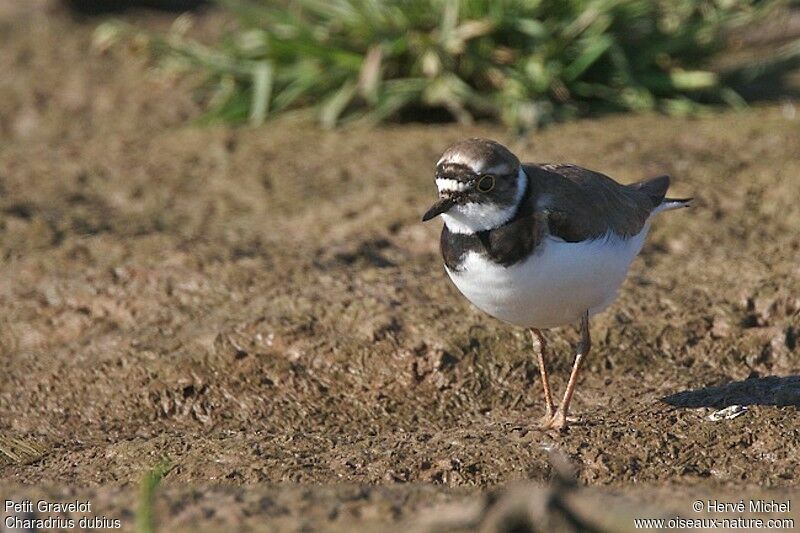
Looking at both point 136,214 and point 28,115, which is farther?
point 28,115

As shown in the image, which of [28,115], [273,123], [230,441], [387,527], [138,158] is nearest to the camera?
[387,527]

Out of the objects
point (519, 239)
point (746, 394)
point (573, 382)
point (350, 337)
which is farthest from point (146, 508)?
point (746, 394)

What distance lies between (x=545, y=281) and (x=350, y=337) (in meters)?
1.32

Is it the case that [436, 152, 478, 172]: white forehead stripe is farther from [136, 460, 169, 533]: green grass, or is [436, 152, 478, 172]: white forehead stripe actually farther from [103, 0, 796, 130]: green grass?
[103, 0, 796, 130]: green grass

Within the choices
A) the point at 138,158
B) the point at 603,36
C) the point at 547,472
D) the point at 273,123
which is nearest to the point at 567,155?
the point at 603,36

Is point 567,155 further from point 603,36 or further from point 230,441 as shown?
point 230,441

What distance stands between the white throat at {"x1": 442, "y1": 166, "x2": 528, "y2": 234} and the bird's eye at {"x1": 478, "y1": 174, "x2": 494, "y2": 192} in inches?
2.4

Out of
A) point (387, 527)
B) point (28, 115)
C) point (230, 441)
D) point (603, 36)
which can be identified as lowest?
point (230, 441)

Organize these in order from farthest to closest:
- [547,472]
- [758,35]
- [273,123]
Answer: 1. [758,35]
2. [273,123]
3. [547,472]

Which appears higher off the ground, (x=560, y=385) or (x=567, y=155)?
(x=567, y=155)

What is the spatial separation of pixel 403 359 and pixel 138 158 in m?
3.19

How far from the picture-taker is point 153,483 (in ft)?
11.2

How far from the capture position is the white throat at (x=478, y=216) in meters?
4.45

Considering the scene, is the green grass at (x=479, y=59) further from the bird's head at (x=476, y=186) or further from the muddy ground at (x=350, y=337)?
the bird's head at (x=476, y=186)
